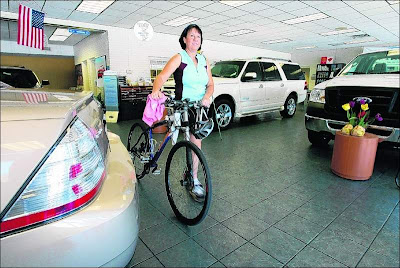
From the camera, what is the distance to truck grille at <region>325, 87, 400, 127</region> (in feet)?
8.89

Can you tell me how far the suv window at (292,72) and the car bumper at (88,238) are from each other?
22.0 feet

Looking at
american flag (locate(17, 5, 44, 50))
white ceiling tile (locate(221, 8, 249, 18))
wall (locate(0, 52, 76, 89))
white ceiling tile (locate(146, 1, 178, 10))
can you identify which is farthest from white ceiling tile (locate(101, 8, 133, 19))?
wall (locate(0, 52, 76, 89))

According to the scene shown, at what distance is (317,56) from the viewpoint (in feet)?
54.7

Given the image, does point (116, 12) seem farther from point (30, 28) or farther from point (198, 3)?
point (30, 28)

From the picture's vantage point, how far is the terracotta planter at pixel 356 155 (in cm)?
261

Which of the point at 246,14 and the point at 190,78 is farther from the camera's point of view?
the point at 246,14

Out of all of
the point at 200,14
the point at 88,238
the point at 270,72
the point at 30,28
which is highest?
the point at 200,14

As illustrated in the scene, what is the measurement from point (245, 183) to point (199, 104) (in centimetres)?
121

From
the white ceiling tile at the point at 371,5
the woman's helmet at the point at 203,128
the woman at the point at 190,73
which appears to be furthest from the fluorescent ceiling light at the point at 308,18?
the woman's helmet at the point at 203,128

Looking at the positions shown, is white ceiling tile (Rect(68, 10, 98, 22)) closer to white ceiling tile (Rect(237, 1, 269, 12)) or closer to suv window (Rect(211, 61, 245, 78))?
suv window (Rect(211, 61, 245, 78))

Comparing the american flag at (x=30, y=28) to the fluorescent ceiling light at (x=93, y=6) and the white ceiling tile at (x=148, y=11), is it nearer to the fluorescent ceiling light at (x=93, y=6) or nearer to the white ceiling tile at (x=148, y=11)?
the fluorescent ceiling light at (x=93, y=6)

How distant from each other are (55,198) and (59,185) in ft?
0.13

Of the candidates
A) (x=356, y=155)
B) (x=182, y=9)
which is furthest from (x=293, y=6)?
(x=356, y=155)

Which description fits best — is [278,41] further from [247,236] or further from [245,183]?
[247,236]
